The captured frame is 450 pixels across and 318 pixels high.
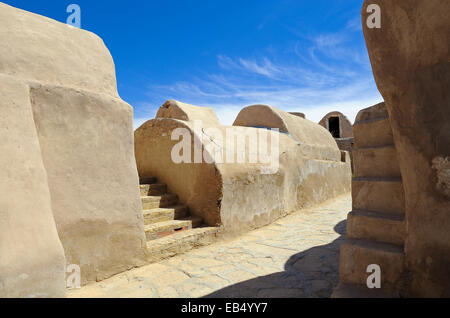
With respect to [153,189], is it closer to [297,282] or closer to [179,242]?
[179,242]

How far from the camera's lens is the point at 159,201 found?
4.27 m

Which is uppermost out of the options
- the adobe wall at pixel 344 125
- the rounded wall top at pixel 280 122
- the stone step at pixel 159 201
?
the adobe wall at pixel 344 125

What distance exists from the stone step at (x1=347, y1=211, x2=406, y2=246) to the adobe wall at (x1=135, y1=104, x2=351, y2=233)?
2185mm

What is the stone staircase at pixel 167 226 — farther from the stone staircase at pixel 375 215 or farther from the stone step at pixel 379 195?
the stone step at pixel 379 195

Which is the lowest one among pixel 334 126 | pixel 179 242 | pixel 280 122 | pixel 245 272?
pixel 245 272

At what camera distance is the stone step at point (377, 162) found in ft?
6.75

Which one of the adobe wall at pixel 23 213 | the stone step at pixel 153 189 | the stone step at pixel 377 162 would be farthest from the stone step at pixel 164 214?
the stone step at pixel 377 162

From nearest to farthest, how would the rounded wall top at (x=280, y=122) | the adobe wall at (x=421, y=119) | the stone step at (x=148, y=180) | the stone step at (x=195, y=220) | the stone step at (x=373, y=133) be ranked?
the adobe wall at (x=421, y=119), the stone step at (x=373, y=133), the stone step at (x=195, y=220), the stone step at (x=148, y=180), the rounded wall top at (x=280, y=122)

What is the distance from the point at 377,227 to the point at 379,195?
0.24m

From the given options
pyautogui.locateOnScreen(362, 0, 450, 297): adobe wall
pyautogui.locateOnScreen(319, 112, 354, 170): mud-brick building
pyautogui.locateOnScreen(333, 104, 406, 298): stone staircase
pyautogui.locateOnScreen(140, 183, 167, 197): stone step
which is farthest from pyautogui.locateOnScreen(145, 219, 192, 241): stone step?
pyautogui.locateOnScreen(319, 112, 354, 170): mud-brick building

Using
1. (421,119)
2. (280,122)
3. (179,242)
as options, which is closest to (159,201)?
(179,242)

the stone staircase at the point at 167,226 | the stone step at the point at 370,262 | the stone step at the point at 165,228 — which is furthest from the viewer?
the stone step at the point at 165,228

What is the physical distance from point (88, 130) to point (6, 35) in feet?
3.63

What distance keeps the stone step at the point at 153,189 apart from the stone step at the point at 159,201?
178 millimetres
